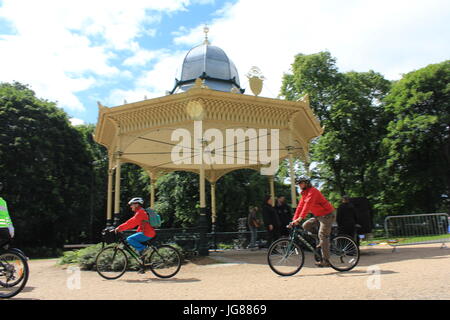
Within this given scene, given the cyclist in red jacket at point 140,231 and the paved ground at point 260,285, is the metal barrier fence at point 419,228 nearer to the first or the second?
the paved ground at point 260,285

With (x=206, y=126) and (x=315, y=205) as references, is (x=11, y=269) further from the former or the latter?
(x=206, y=126)

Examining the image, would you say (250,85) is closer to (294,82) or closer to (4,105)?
(294,82)

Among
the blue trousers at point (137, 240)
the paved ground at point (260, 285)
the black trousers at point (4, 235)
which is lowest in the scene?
the paved ground at point (260, 285)

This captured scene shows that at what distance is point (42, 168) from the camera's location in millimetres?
24578

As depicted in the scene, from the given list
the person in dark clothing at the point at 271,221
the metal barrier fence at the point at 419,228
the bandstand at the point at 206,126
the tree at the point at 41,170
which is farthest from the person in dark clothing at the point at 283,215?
the tree at the point at 41,170

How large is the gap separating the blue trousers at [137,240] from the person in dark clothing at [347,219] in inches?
215

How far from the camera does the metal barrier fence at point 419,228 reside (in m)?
11.8

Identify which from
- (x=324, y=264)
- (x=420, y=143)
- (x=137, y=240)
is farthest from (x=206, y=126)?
(x=420, y=143)

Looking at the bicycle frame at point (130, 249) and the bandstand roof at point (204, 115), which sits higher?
the bandstand roof at point (204, 115)

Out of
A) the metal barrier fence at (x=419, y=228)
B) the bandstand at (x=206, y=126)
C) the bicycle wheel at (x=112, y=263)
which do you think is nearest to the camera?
the bicycle wheel at (x=112, y=263)
